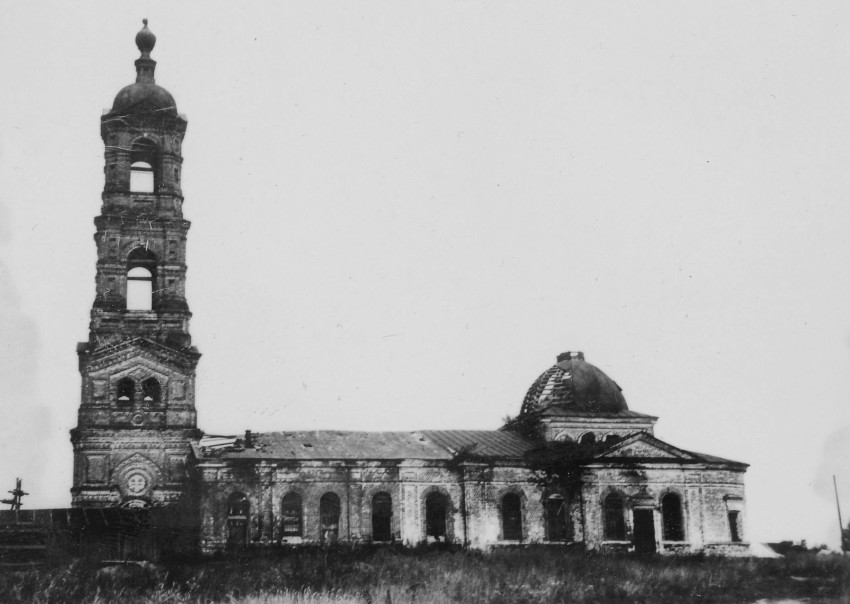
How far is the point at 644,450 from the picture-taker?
36.4 metres

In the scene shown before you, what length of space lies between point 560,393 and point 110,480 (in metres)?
17.6

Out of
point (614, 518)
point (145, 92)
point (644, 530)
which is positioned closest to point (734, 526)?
point (644, 530)

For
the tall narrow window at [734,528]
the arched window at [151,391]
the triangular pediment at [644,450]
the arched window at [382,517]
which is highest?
the arched window at [151,391]

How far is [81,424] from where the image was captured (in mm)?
33688

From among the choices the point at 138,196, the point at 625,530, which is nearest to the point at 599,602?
the point at 625,530

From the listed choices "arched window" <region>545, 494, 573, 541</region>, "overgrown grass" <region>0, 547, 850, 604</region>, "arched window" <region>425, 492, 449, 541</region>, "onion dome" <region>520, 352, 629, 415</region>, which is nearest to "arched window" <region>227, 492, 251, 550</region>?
"overgrown grass" <region>0, 547, 850, 604</region>

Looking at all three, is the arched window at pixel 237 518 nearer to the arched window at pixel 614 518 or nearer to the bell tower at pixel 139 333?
the bell tower at pixel 139 333

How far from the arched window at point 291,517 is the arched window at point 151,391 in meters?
5.53

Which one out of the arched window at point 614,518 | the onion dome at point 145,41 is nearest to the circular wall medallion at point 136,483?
the onion dome at point 145,41

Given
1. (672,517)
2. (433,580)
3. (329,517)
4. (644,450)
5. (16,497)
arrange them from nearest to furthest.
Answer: (433,580) → (16,497) → (329,517) → (644,450) → (672,517)

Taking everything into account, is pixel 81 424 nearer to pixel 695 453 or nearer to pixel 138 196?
pixel 138 196

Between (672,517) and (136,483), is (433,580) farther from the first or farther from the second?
(672,517)

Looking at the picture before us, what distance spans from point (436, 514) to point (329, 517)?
12.5ft

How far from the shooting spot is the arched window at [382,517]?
35.6 m
